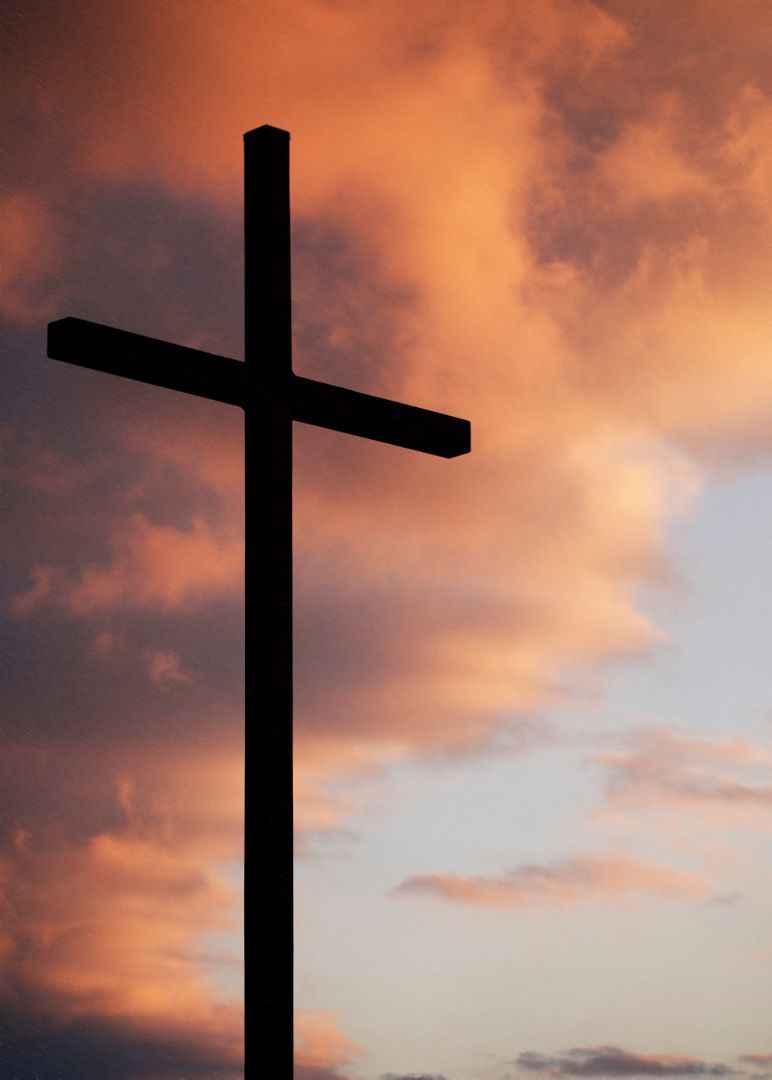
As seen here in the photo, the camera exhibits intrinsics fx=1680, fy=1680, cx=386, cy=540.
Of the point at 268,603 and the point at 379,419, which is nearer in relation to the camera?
the point at 268,603

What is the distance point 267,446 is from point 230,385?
1.22ft

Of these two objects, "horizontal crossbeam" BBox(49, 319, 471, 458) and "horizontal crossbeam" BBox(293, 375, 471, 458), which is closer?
"horizontal crossbeam" BBox(49, 319, 471, 458)

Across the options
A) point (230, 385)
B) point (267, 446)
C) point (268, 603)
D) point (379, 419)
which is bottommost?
point (268, 603)

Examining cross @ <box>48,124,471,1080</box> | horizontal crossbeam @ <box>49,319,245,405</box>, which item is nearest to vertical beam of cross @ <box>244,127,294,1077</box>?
cross @ <box>48,124,471,1080</box>

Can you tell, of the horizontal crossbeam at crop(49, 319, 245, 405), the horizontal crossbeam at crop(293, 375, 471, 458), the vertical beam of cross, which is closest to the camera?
the vertical beam of cross

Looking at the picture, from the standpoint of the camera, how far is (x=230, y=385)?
8625 mm

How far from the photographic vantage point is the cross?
7762 millimetres

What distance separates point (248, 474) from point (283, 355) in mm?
719

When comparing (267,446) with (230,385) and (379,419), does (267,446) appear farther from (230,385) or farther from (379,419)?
(379,419)

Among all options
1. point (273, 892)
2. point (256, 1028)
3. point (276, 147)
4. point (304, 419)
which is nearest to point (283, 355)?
point (304, 419)

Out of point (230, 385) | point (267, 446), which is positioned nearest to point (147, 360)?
point (230, 385)

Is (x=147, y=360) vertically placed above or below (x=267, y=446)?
above

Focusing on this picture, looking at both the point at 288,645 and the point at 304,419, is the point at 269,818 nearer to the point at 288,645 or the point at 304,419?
the point at 288,645

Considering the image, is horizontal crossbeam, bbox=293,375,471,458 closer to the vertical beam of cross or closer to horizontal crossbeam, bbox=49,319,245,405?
the vertical beam of cross
